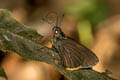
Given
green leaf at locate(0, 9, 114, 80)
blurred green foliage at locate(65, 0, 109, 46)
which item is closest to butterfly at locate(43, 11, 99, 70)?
green leaf at locate(0, 9, 114, 80)

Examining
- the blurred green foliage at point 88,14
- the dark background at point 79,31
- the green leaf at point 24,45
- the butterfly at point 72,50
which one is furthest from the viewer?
the blurred green foliage at point 88,14

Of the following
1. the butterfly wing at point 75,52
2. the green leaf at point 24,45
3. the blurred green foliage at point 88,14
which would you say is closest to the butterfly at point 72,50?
the butterfly wing at point 75,52

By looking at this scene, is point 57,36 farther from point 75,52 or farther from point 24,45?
point 24,45

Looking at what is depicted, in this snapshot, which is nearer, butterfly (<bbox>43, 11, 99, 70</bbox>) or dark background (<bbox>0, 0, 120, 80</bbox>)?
butterfly (<bbox>43, 11, 99, 70</bbox>)

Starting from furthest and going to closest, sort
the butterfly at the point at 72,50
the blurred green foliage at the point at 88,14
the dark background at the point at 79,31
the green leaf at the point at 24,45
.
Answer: the blurred green foliage at the point at 88,14 < the dark background at the point at 79,31 < the butterfly at the point at 72,50 < the green leaf at the point at 24,45

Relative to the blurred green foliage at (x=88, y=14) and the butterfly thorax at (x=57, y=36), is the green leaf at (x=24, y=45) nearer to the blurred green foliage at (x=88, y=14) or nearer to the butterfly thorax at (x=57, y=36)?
the butterfly thorax at (x=57, y=36)

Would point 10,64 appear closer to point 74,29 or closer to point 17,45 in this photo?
point 74,29

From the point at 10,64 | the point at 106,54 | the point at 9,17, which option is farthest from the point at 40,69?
the point at 9,17

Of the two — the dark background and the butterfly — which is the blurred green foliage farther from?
the butterfly

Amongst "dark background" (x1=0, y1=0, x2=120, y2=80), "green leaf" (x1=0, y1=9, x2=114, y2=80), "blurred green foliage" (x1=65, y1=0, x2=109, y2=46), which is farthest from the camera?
"blurred green foliage" (x1=65, y1=0, x2=109, y2=46)
